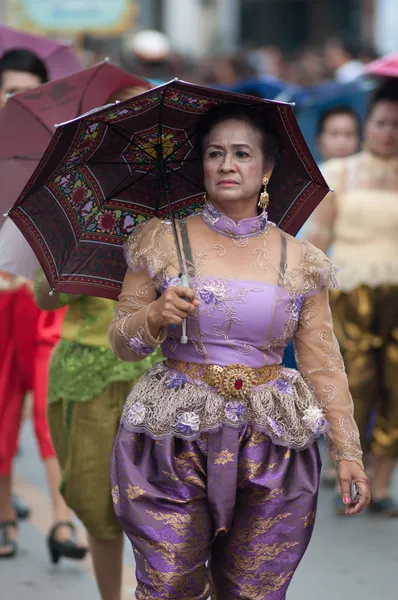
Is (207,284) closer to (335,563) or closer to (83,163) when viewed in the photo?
(83,163)

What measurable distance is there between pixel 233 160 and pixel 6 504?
303 centimetres

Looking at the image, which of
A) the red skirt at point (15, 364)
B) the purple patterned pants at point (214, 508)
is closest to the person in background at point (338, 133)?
the red skirt at point (15, 364)

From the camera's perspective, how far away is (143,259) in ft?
13.4

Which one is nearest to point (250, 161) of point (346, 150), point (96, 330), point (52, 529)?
point (96, 330)

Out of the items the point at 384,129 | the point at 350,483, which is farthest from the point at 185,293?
the point at 384,129

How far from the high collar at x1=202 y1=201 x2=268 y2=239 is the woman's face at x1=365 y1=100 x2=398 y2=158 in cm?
293

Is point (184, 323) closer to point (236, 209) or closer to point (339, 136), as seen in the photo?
point (236, 209)

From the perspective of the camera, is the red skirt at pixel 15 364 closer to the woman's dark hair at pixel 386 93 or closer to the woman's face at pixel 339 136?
the woman's dark hair at pixel 386 93

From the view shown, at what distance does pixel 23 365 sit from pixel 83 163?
250cm

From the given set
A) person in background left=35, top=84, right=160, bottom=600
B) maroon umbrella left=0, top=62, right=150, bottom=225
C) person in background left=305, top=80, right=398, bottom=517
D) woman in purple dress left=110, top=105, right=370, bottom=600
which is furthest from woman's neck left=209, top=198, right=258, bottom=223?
person in background left=305, top=80, right=398, bottom=517

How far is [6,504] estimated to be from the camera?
6516 mm

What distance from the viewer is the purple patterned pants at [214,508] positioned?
396 cm

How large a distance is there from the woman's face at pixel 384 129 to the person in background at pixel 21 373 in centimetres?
174

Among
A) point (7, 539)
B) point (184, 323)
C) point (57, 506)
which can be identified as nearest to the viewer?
point (184, 323)
